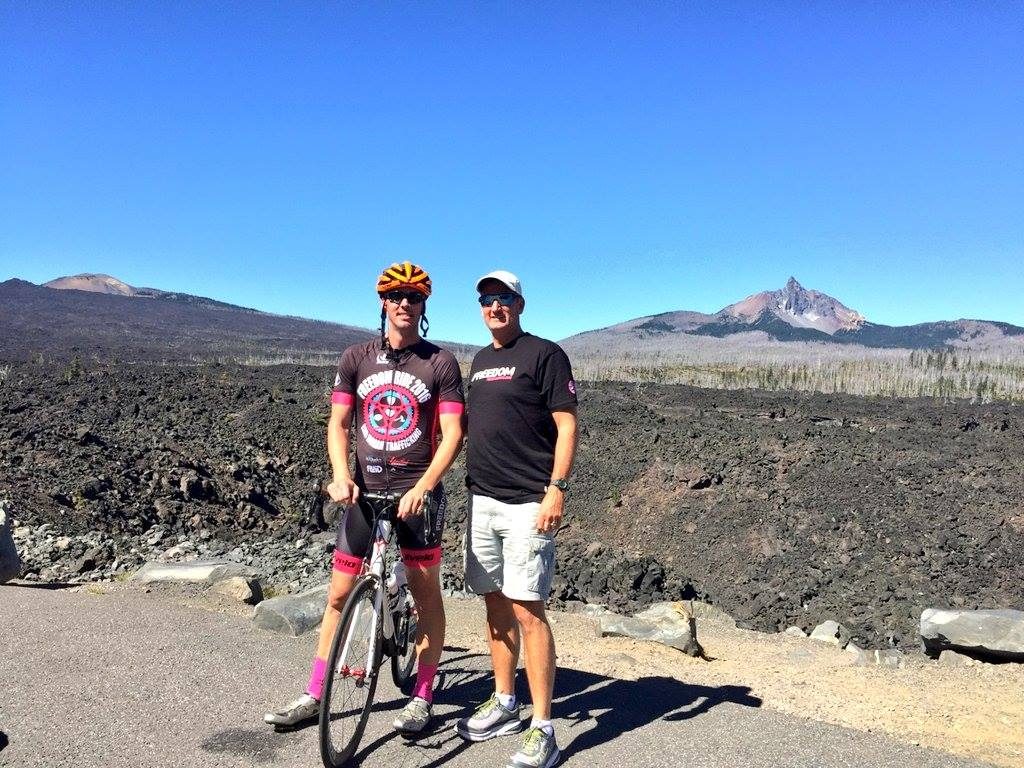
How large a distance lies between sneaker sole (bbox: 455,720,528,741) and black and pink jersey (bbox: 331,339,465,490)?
111cm

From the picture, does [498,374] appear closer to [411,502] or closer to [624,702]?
[411,502]

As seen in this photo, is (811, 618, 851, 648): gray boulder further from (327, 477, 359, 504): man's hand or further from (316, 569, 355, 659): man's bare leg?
(327, 477, 359, 504): man's hand

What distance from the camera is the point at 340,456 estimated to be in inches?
130

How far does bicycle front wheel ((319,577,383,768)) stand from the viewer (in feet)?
10.1

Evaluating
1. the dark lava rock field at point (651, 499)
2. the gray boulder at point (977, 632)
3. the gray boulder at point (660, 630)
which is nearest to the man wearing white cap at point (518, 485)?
the gray boulder at point (660, 630)

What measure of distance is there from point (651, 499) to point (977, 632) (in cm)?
863

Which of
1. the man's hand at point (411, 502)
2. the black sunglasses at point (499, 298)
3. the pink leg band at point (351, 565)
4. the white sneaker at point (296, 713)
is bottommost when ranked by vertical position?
the white sneaker at point (296, 713)

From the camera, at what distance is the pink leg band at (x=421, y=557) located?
3.33 meters

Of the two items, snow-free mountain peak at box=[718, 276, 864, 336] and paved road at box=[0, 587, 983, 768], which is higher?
snow-free mountain peak at box=[718, 276, 864, 336]

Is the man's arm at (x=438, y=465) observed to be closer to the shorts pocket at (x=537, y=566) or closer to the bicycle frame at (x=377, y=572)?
the bicycle frame at (x=377, y=572)

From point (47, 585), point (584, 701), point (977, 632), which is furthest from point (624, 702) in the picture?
point (47, 585)

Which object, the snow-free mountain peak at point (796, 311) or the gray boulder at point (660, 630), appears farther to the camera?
the snow-free mountain peak at point (796, 311)

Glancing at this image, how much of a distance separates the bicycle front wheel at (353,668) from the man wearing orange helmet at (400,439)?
0.40 ft

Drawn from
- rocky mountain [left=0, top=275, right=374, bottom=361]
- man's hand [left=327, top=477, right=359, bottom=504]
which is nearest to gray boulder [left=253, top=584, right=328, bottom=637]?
man's hand [left=327, top=477, right=359, bottom=504]
